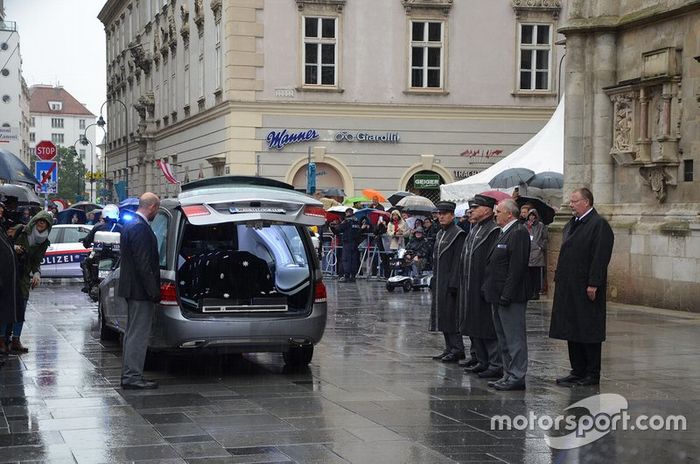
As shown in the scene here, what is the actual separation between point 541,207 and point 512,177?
276 centimetres

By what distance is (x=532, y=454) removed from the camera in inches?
324

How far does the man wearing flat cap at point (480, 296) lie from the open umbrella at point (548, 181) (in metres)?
12.0

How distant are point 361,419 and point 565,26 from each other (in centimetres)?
1386

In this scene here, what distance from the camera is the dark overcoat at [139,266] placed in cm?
1119

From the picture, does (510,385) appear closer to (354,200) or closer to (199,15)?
(354,200)

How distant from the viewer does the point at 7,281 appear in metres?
12.5

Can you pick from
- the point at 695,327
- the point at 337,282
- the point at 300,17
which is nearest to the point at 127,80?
the point at 300,17

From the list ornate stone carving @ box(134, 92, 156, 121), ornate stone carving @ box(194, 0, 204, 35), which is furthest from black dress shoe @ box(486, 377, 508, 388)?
ornate stone carving @ box(134, 92, 156, 121)

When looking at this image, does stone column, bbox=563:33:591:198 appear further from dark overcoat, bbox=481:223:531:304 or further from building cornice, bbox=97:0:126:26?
building cornice, bbox=97:0:126:26

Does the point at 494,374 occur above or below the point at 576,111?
below

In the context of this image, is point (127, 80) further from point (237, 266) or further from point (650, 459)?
point (650, 459)

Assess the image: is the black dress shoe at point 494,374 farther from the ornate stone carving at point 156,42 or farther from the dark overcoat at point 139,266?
the ornate stone carving at point 156,42

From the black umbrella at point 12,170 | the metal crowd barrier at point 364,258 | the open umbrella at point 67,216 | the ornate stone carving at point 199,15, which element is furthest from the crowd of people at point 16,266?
the ornate stone carving at point 199,15

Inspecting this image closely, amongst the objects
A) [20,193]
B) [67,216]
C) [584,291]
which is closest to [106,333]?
[584,291]
